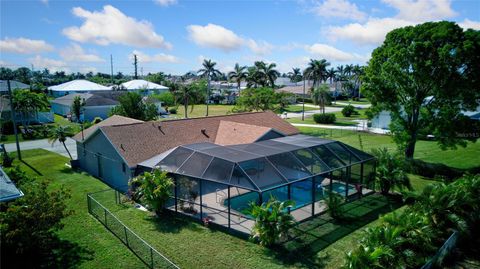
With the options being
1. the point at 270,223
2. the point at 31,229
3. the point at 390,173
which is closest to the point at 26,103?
the point at 31,229

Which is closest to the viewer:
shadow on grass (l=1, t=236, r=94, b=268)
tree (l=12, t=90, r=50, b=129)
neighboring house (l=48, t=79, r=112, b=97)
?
shadow on grass (l=1, t=236, r=94, b=268)

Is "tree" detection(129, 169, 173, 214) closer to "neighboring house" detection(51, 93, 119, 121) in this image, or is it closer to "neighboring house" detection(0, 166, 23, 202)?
"neighboring house" detection(0, 166, 23, 202)

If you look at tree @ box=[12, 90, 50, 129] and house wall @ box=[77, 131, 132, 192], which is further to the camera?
tree @ box=[12, 90, 50, 129]

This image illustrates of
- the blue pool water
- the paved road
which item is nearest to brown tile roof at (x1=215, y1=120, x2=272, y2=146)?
the blue pool water

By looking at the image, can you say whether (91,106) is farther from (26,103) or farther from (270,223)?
(270,223)

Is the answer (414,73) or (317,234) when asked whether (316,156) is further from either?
(414,73)

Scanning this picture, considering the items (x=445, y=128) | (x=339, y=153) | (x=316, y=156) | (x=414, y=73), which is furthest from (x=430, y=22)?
(x=316, y=156)

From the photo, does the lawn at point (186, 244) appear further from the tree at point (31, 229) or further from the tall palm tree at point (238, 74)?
the tall palm tree at point (238, 74)
